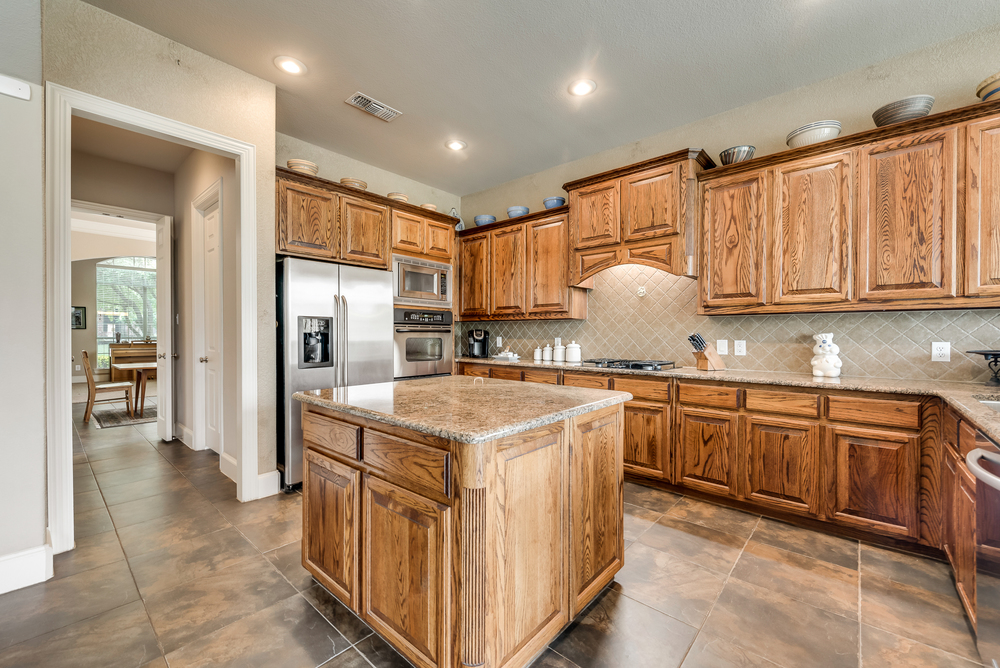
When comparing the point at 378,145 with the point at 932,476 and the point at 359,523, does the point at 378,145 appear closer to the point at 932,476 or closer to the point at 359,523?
the point at 359,523

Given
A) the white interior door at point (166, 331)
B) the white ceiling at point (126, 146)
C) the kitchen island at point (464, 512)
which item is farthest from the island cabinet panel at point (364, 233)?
the white interior door at point (166, 331)

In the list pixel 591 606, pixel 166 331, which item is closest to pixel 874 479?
pixel 591 606

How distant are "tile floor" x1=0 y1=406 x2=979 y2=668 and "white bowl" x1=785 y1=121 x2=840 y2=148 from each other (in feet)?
8.08

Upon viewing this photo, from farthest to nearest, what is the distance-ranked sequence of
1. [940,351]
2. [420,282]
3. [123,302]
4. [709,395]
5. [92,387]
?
[123,302] → [92,387] → [420,282] → [709,395] → [940,351]

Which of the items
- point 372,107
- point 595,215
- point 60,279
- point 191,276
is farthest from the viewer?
point 191,276

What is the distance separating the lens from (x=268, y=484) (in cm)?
298

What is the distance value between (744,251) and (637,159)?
142cm

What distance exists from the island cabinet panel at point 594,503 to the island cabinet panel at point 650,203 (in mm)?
1977

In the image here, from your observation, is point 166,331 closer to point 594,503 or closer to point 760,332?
point 594,503

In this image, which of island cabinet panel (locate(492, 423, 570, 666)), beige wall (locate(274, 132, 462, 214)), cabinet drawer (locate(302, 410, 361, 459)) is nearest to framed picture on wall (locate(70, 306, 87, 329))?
beige wall (locate(274, 132, 462, 214))

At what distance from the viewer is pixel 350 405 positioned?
1520 mm

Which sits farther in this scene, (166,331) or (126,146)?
(166,331)

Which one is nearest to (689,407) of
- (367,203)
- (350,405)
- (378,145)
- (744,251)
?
(744,251)

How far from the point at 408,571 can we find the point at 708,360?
8.64ft
